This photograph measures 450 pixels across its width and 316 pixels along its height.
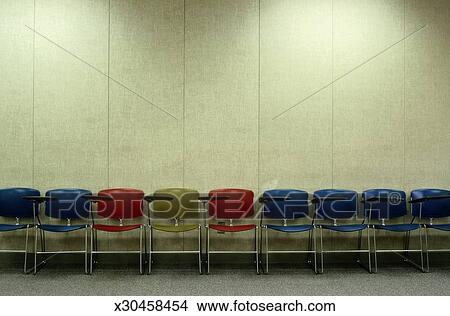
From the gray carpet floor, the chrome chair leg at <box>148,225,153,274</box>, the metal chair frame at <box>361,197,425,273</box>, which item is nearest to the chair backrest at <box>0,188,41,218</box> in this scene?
the gray carpet floor

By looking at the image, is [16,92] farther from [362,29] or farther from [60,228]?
[362,29]

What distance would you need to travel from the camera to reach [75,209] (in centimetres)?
452

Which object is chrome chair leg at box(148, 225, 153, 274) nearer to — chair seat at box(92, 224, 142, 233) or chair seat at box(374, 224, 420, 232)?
chair seat at box(92, 224, 142, 233)

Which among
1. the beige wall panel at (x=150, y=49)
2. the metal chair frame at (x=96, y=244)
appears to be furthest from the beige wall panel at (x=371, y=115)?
the metal chair frame at (x=96, y=244)

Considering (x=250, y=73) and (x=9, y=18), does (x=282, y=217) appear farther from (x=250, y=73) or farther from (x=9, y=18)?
(x=9, y=18)

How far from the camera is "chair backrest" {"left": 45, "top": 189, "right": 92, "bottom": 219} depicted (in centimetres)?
448

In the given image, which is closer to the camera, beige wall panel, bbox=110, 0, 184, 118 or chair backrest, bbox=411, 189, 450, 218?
chair backrest, bbox=411, 189, 450, 218

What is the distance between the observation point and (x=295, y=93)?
190 inches

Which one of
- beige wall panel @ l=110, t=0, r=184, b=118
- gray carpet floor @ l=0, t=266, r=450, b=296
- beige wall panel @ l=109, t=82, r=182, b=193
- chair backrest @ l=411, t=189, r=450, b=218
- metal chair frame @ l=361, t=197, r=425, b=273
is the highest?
beige wall panel @ l=110, t=0, r=184, b=118

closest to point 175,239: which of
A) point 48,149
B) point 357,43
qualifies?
point 48,149

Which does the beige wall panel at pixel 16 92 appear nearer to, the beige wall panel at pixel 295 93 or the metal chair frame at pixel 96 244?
the metal chair frame at pixel 96 244

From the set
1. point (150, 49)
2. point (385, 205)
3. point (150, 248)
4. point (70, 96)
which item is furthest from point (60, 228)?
point (385, 205)

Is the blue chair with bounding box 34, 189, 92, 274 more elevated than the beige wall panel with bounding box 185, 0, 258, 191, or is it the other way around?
the beige wall panel with bounding box 185, 0, 258, 191

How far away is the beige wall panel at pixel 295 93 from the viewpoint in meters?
4.81
